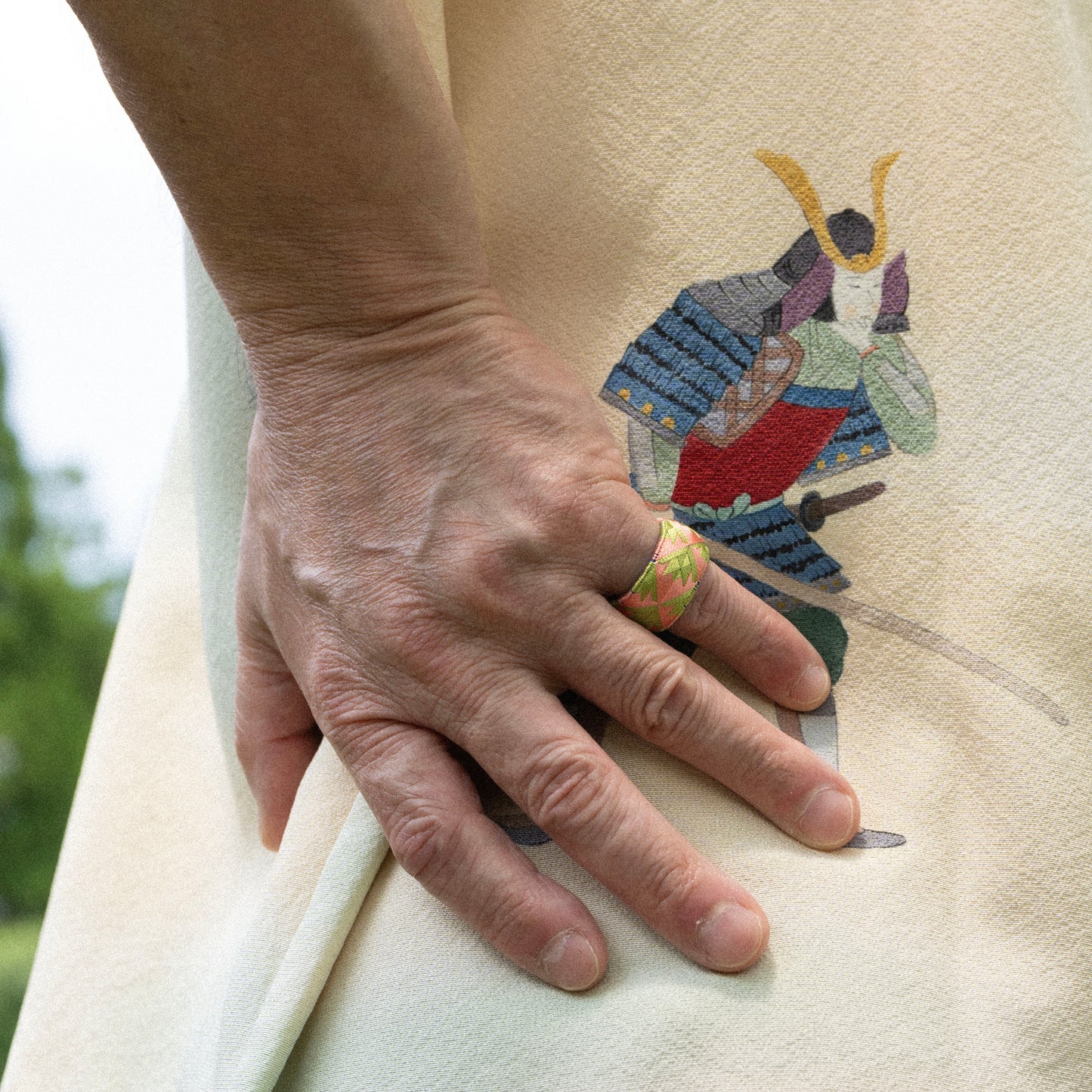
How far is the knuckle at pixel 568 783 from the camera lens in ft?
2.07

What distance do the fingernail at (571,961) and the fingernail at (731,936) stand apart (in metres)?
0.06

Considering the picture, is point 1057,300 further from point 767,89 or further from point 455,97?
point 455,97

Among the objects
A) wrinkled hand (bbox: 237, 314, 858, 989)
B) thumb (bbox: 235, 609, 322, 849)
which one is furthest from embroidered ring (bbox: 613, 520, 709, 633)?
thumb (bbox: 235, 609, 322, 849)

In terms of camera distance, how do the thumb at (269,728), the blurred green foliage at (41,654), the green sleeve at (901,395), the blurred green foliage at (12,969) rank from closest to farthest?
the green sleeve at (901,395) → the thumb at (269,728) → the blurred green foliage at (12,969) → the blurred green foliage at (41,654)

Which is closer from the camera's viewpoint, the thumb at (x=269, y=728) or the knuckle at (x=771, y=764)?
the knuckle at (x=771, y=764)

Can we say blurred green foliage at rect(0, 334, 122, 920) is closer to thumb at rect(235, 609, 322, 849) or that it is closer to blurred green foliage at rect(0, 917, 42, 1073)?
blurred green foliage at rect(0, 917, 42, 1073)

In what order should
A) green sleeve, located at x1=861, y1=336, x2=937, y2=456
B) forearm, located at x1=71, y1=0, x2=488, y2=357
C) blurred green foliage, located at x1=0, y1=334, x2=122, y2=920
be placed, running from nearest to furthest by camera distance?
forearm, located at x1=71, y1=0, x2=488, y2=357, green sleeve, located at x1=861, y1=336, x2=937, y2=456, blurred green foliage, located at x1=0, y1=334, x2=122, y2=920

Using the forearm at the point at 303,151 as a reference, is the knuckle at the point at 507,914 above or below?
below

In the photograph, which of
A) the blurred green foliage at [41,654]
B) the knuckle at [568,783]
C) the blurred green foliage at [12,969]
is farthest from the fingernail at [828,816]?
the blurred green foliage at [41,654]

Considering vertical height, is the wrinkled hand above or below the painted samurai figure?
below

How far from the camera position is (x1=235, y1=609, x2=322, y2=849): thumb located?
821mm

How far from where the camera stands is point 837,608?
0.70 meters

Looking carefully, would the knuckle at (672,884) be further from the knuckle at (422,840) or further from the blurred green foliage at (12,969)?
the blurred green foliage at (12,969)

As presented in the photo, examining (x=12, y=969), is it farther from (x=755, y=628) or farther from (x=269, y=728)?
(x=755, y=628)
